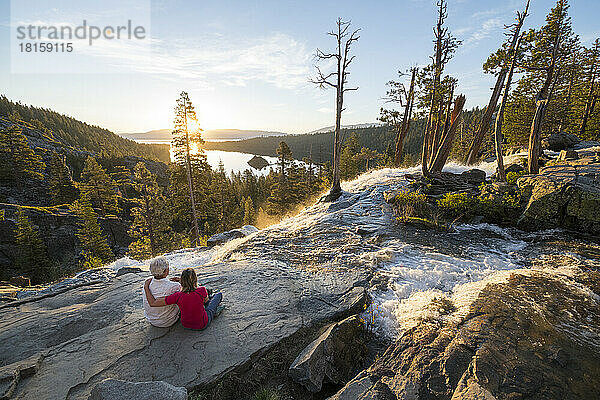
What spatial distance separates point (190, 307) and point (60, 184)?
54.8m

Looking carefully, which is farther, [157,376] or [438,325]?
[438,325]

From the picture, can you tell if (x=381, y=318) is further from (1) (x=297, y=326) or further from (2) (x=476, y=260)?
(2) (x=476, y=260)

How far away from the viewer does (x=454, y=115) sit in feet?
49.2

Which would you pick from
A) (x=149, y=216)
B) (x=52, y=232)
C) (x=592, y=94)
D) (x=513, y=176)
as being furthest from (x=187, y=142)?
(x=592, y=94)

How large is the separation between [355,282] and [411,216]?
17.5 feet

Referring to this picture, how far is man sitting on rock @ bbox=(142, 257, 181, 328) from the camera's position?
4.31 m

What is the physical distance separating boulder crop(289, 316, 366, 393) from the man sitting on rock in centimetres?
236

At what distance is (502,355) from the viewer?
11.9 feet

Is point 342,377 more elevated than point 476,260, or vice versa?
point 476,260

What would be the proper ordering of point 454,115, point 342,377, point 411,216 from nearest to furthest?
point 342,377, point 411,216, point 454,115

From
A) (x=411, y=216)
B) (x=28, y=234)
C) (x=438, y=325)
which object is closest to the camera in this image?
(x=438, y=325)

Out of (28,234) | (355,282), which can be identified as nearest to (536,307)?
(355,282)

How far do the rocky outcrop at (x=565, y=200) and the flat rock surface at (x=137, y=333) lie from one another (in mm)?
6780

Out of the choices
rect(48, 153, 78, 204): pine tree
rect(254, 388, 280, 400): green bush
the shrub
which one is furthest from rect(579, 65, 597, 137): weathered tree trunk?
rect(48, 153, 78, 204): pine tree
